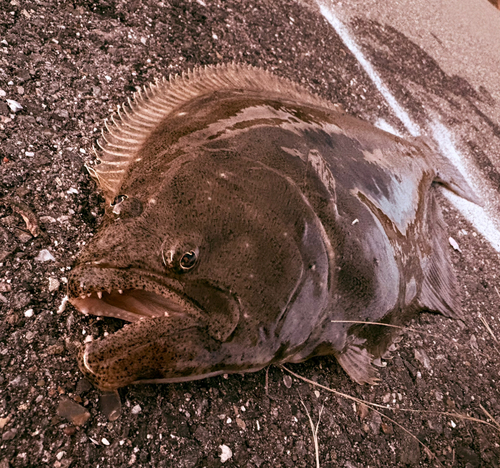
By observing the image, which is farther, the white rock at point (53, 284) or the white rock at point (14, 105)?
the white rock at point (14, 105)

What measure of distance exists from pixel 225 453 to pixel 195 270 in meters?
0.95

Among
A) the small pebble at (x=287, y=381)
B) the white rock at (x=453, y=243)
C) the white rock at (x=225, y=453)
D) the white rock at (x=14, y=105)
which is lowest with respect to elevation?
the white rock at (x=225, y=453)

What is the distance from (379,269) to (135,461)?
1574mm

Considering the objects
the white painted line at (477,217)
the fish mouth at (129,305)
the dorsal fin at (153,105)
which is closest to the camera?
the fish mouth at (129,305)

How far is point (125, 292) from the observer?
1.65 m

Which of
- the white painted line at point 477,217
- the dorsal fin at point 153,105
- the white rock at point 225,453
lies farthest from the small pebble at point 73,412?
the white painted line at point 477,217

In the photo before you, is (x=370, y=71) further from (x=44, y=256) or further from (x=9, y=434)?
(x=9, y=434)

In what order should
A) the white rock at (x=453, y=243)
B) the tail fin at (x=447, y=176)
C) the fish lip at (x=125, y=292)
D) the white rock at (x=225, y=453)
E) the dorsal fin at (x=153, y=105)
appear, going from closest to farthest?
the fish lip at (x=125, y=292) → the white rock at (x=225, y=453) → the dorsal fin at (x=153, y=105) → the tail fin at (x=447, y=176) → the white rock at (x=453, y=243)

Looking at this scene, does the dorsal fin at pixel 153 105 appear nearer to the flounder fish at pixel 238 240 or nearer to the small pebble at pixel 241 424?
the flounder fish at pixel 238 240

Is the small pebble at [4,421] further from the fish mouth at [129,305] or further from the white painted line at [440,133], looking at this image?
the white painted line at [440,133]

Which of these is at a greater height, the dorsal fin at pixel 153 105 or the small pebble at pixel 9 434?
the dorsal fin at pixel 153 105

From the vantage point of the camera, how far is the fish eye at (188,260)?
5.14ft

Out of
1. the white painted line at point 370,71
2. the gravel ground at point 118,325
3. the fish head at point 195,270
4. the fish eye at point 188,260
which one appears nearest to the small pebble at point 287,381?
the gravel ground at point 118,325

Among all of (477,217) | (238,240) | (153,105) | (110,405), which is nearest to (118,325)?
(110,405)
